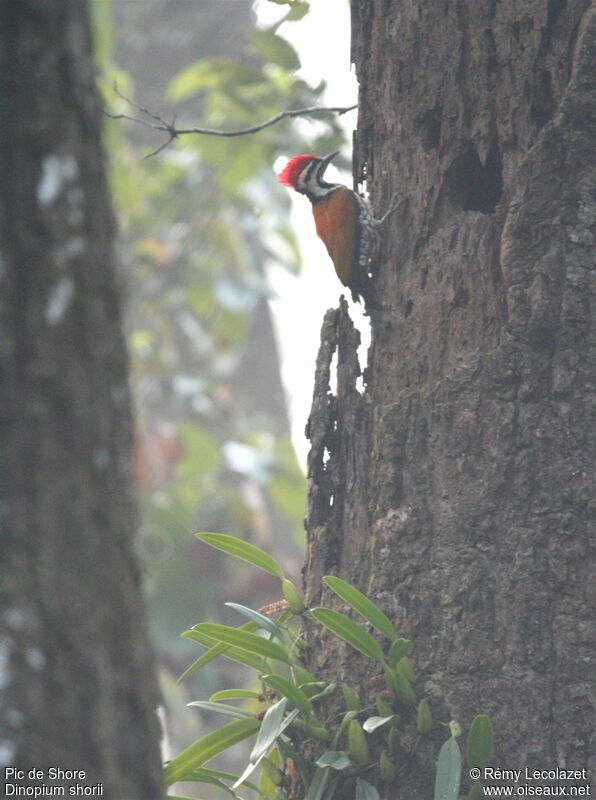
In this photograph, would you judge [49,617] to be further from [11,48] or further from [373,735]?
[373,735]

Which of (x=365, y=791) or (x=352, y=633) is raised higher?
(x=352, y=633)

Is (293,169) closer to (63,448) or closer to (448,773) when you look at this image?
(448,773)

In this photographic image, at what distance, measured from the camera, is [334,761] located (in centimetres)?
230

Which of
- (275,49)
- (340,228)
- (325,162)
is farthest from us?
(325,162)

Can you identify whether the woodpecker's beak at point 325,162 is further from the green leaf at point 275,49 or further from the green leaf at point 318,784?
the green leaf at point 318,784

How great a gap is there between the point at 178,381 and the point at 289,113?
474 cm

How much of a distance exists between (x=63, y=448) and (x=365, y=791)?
4.70ft

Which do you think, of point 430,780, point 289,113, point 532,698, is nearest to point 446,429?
point 532,698

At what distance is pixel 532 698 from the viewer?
2.25 meters

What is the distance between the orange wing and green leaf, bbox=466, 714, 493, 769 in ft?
5.85

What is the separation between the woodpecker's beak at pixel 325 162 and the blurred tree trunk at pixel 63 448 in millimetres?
3514

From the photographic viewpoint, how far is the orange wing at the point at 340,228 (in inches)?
150

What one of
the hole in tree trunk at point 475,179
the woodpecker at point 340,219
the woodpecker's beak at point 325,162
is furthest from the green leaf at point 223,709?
the woodpecker's beak at point 325,162

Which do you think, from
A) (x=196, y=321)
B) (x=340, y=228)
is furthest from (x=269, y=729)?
(x=196, y=321)
